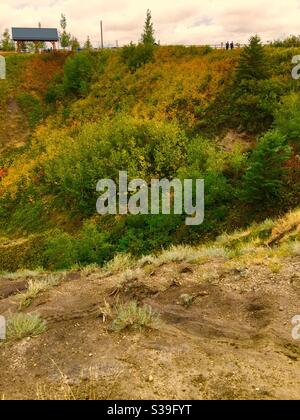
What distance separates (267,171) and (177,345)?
11.7m

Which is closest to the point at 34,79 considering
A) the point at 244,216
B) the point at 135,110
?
the point at 135,110

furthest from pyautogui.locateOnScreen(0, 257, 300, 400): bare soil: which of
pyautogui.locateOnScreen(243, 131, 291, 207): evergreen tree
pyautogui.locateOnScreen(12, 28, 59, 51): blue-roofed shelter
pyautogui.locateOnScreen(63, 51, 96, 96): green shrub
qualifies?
pyautogui.locateOnScreen(12, 28, 59, 51): blue-roofed shelter

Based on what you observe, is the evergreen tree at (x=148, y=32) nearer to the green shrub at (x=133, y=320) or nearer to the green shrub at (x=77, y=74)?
the green shrub at (x=77, y=74)

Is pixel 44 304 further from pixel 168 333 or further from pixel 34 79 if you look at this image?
pixel 34 79

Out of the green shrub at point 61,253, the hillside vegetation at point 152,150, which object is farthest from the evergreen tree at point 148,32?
the green shrub at point 61,253

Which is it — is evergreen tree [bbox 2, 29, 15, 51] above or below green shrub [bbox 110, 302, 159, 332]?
above

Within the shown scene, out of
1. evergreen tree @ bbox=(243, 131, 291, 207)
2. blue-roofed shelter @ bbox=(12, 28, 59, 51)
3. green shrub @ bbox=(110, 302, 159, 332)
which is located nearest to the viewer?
green shrub @ bbox=(110, 302, 159, 332)

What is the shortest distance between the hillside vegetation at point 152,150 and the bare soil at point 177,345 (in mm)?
8999

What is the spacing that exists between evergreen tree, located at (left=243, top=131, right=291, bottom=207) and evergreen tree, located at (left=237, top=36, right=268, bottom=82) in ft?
36.3

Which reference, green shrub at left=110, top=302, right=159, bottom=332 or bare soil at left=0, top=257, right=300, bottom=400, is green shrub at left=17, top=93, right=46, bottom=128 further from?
green shrub at left=110, top=302, right=159, bottom=332

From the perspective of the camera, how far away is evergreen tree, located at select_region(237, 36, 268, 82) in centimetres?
2533

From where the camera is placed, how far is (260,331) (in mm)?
6648

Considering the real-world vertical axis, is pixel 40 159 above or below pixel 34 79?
below
